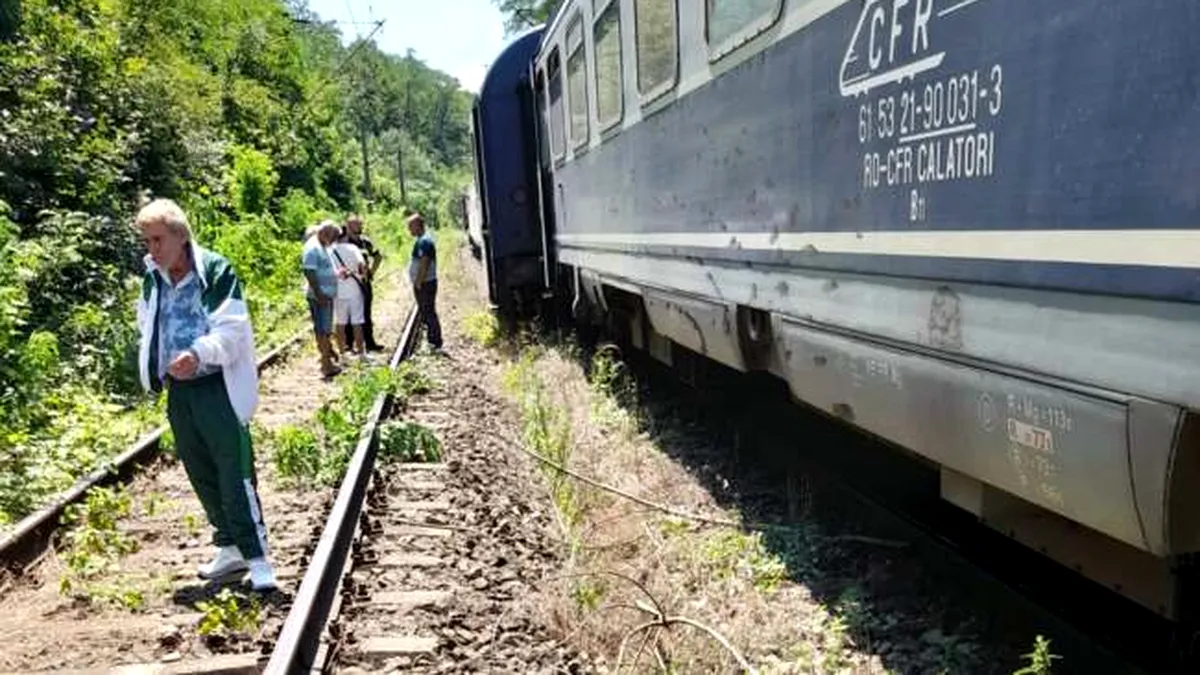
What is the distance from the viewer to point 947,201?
2.96 meters

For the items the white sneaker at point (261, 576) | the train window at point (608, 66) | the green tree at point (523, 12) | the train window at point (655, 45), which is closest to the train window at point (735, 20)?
the train window at point (655, 45)

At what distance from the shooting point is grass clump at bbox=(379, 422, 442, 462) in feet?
23.8

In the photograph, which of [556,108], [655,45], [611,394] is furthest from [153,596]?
[556,108]

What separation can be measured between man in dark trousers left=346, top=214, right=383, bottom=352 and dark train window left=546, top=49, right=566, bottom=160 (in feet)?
9.34

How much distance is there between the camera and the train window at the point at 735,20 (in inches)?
168

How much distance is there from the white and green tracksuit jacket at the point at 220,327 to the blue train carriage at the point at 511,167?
791 centimetres

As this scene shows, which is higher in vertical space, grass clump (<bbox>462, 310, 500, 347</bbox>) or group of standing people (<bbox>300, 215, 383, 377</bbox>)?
group of standing people (<bbox>300, 215, 383, 377</bbox>)

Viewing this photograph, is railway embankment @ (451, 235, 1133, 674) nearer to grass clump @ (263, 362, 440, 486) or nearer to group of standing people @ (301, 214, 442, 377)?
grass clump @ (263, 362, 440, 486)

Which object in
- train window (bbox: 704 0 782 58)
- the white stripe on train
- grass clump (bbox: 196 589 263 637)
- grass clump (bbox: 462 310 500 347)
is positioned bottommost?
grass clump (bbox: 462 310 500 347)

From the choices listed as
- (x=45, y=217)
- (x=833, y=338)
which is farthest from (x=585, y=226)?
(x=45, y=217)

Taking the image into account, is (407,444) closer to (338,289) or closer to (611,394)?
(611,394)

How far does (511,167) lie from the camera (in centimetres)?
1277

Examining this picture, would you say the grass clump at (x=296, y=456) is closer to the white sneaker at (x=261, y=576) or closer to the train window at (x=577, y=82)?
the white sneaker at (x=261, y=576)

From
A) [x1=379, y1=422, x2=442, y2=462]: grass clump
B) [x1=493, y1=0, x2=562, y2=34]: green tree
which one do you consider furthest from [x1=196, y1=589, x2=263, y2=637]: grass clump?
[x1=493, y1=0, x2=562, y2=34]: green tree
